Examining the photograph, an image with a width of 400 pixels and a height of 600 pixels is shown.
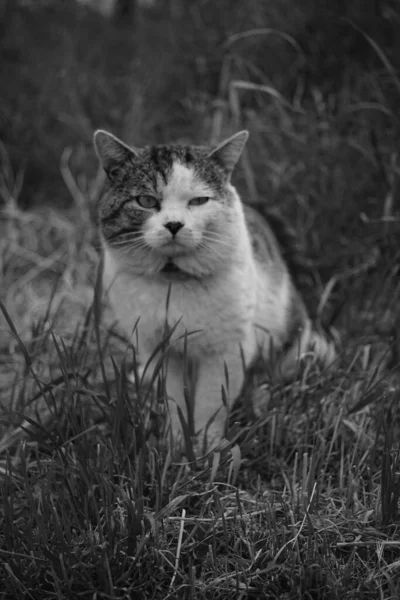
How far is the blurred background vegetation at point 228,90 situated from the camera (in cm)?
314

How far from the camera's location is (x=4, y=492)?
1.64 m

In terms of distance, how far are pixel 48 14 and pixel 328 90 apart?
97.6 inches

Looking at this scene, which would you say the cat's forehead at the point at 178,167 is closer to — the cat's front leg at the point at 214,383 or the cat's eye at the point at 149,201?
the cat's eye at the point at 149,201

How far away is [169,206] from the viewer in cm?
203

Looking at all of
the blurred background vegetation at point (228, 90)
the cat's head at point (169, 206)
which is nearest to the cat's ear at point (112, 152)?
the cat's head at point (169, 206)

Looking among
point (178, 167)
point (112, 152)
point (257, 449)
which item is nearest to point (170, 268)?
point (178, 167)

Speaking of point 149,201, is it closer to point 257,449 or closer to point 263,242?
point 263,242

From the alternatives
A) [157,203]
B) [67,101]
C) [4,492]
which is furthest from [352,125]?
[4,492]

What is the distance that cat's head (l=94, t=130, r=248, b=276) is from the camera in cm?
202

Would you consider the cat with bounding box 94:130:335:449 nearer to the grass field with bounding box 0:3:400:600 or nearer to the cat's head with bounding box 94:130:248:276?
the cat's head with bounding box 94:130:248:276

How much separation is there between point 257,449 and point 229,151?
0.95 m

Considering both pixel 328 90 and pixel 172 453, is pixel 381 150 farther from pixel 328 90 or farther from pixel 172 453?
pixel 172 453

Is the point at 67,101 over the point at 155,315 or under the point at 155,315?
over

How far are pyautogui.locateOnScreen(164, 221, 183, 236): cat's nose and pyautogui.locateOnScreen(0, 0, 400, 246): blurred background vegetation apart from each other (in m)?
1.08
